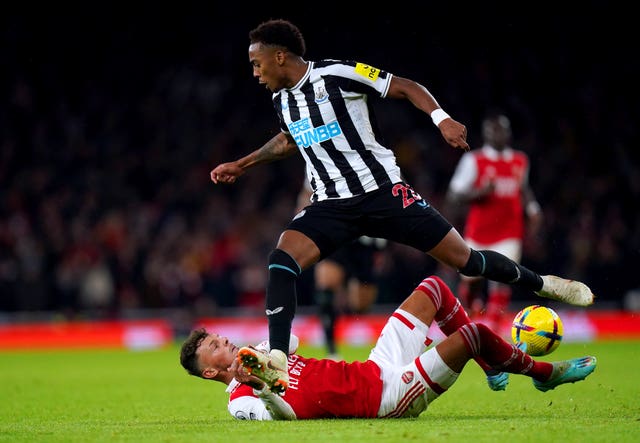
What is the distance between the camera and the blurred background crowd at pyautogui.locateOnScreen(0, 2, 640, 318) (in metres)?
17.3

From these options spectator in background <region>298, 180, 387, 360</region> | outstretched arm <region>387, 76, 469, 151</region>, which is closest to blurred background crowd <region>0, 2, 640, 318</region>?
spectator in background <region>298, 180, 387, 360</region>

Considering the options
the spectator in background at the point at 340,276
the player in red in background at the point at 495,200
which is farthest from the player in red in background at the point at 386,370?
the player in red in background at the point at 495,200

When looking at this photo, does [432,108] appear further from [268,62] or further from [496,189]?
[496,189]

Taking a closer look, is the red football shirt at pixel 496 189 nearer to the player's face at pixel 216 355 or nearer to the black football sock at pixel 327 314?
the black football sock at pixel 327 314

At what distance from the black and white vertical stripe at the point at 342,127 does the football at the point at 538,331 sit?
3.96 ft

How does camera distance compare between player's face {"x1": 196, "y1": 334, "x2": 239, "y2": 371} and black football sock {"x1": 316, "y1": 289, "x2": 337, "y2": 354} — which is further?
black football sock {"x1": 316, "y1": 289, "x2": 337, "y2": 354}

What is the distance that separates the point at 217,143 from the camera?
20922 mm

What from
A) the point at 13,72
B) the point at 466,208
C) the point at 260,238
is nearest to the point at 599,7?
the point at 466,208

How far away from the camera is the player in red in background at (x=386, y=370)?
567 centimetres

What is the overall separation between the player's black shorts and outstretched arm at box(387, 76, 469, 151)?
1.92ft

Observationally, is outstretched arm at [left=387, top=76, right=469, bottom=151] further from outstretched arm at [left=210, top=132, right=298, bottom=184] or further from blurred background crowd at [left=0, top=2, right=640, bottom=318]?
blurred background crowd at [left=0, top=2, right=640, bottom=318]

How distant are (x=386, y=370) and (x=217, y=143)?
50.8 feet

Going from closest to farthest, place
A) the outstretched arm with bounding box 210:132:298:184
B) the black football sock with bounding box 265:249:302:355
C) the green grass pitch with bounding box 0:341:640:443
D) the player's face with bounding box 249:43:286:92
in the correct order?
the green grass pitch with bounding box 0:341:640:443 < the black football sock with bounding box 265:249:302:355 < the player's face with bounding box 249:43:286:92 < the outstretched arm with bounding box 210:132:298:184

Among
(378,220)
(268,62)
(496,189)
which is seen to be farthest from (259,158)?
(496,189)
